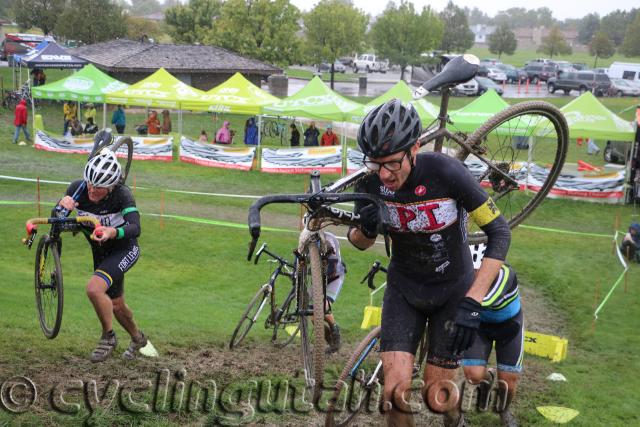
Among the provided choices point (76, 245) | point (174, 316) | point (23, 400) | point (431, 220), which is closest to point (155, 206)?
point (76, 245)

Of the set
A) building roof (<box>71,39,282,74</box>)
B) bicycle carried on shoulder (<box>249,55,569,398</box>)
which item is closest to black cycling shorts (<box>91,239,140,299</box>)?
bicycle carried on shoulder (<box>249,55,569,398</box>)

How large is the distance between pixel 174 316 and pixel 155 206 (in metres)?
10.1

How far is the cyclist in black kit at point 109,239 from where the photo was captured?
25.8 ft

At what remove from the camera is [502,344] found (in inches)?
276

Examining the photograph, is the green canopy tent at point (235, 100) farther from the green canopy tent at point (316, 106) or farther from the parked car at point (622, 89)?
the parked car at point (622, 89)

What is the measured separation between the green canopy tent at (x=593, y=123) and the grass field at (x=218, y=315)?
8.00ft

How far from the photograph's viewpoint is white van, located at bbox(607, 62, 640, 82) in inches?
2653

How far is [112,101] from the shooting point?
30797 millimetres

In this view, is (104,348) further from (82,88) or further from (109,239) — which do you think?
(82,88)

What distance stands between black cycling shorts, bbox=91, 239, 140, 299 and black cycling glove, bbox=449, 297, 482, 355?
4400mm

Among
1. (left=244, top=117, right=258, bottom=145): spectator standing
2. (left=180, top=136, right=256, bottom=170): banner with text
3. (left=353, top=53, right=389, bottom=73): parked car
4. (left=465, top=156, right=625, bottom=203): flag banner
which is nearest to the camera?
(left=465, top=156, right=625, bottom=203): flag banner

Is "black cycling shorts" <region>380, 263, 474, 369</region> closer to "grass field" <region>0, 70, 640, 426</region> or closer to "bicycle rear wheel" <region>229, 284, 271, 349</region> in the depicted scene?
"grass field" <region>0, 70, 640, 426</region>

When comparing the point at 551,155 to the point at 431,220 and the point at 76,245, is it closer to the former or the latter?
the point at 76,245

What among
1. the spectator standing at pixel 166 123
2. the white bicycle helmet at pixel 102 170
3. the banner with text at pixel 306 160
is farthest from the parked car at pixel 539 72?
the white bicycle helmet at pixel 102 170
